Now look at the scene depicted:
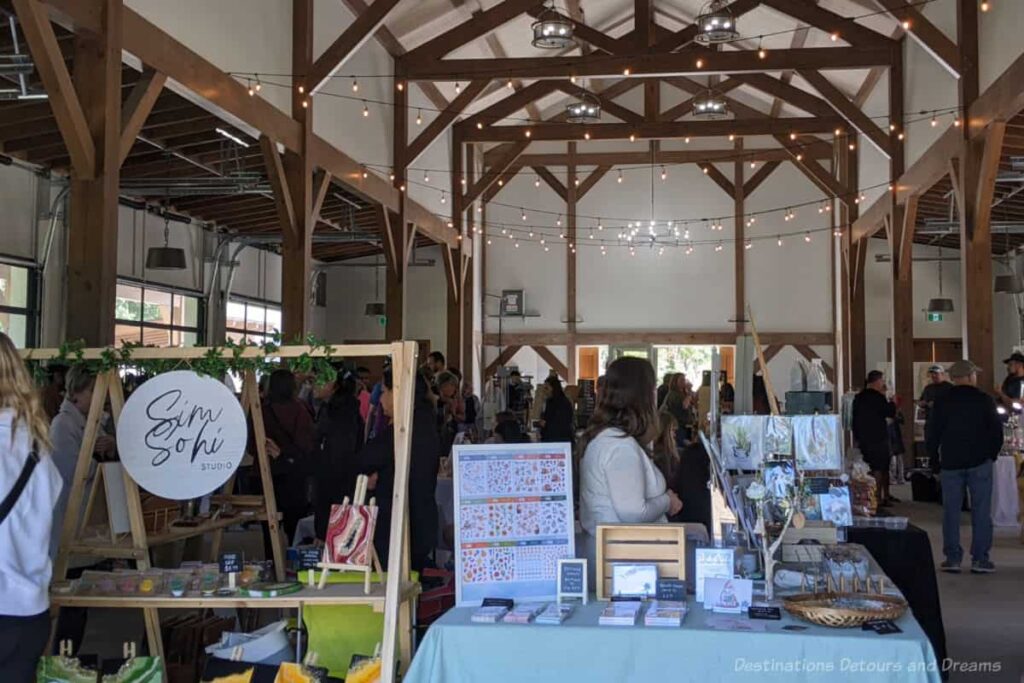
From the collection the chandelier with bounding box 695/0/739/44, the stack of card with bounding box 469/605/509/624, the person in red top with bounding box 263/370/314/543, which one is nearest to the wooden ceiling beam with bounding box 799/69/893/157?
the chandelier with bounding box 695/0/739/44

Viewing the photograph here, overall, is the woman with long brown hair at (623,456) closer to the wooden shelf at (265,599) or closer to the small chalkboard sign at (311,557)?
the wooden shelf at (265,599)

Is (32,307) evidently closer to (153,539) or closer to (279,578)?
(153,539)

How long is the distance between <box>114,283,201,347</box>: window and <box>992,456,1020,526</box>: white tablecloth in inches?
354

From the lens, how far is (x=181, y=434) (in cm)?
352

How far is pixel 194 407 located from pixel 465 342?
13.1 meters

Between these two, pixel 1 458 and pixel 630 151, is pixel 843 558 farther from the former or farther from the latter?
pixel 630 151

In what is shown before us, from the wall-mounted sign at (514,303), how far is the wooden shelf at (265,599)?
15.5 meters

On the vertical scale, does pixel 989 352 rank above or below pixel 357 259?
below

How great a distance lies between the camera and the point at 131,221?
12.2 metres

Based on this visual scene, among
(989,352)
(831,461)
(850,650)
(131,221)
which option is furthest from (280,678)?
(131,221)

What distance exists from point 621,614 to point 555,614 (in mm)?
186

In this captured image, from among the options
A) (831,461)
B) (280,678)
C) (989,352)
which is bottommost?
(280,678)

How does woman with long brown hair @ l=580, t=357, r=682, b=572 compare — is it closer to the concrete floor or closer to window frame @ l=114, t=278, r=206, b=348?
the concrete floor

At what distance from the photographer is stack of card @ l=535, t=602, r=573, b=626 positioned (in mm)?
2791
